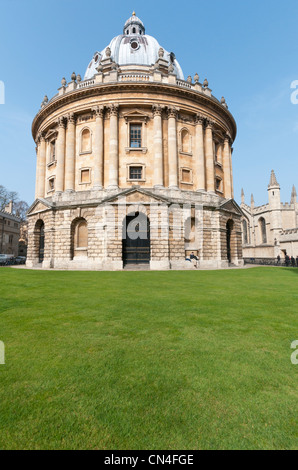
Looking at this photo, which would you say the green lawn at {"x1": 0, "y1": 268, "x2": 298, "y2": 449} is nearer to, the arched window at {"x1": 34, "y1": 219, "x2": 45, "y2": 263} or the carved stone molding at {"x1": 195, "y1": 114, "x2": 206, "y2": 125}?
the arched window at {"x1": 34, "y1": 219, "x2": 45, "y2": 263}

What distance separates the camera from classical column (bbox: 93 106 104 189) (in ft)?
82.3

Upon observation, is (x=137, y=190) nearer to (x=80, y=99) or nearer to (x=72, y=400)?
(x=80, y=99)

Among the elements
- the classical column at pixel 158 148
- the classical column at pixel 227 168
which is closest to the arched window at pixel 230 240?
the classical column at pixel 227 168

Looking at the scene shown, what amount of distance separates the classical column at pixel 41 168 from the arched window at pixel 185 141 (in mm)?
17746

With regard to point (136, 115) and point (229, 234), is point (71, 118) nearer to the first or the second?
point (136, 115)

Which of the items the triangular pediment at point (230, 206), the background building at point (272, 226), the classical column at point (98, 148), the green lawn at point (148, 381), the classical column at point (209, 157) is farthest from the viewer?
the background building at point (272, 226)

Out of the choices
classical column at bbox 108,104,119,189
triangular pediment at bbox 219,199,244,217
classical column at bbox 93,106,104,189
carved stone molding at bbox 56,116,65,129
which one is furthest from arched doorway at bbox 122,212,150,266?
carved stone molding at bbox 56,116,65,129

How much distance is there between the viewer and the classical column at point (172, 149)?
25.1 m

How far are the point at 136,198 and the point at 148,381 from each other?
2099 cm

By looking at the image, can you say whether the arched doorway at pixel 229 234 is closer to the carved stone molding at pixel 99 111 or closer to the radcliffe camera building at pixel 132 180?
the radcliffe camera building at pixel 132 180

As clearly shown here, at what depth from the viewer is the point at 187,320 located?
5.46 meters

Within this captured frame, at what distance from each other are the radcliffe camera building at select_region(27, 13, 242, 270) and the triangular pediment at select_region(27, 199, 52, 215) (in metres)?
0.12

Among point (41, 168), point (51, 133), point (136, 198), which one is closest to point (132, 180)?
point (136, 198)
